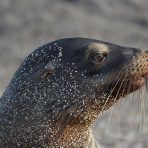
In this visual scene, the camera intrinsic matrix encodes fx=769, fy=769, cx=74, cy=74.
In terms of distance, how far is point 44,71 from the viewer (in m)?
5.14

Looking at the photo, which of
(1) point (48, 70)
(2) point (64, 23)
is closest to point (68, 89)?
(1) point (48, 70)

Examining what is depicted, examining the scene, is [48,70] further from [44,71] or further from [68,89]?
[68,89]

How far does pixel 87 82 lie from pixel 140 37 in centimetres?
882

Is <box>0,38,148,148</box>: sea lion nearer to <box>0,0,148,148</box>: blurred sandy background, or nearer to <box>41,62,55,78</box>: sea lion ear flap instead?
<box>41,62,55,78</box>: sea lion ear flap

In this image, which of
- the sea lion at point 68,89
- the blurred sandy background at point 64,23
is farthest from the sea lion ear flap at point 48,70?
the blurred sandy background at point 64,23

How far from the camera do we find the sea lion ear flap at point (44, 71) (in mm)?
5129

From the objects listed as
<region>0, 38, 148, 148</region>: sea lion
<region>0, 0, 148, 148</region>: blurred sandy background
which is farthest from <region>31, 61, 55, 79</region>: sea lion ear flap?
<region>0, 0, 148, 148</region>: blurred sandy background

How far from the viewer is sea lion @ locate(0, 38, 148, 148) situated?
5078 millimetres

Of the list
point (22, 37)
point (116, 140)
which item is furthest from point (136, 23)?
point (116, 140)

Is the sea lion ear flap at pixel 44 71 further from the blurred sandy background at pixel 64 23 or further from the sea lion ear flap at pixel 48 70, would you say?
the blurred sandy background at pixel 64 23

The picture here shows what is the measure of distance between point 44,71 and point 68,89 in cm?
21

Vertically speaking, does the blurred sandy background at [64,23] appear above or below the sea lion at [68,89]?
above

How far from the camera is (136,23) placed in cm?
1438

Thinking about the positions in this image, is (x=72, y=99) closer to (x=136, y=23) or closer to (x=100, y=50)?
(x=100, y=50)
